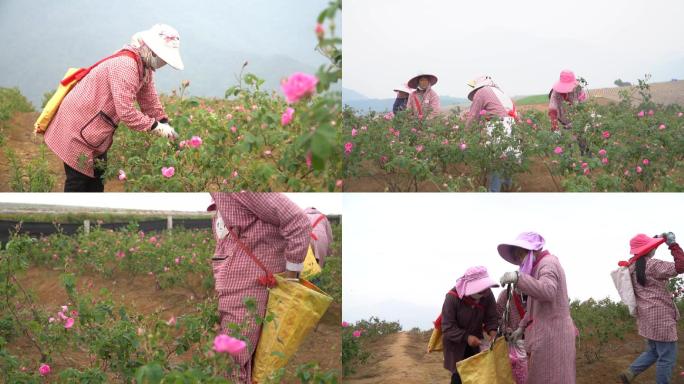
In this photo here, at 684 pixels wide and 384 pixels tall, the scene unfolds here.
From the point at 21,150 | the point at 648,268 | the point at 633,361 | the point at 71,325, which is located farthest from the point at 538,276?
the point at 21,150

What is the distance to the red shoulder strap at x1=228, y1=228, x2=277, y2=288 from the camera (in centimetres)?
277

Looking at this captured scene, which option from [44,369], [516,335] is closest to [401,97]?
[516,335]

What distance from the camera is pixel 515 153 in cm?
343

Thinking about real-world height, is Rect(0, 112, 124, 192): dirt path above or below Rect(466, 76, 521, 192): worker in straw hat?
below

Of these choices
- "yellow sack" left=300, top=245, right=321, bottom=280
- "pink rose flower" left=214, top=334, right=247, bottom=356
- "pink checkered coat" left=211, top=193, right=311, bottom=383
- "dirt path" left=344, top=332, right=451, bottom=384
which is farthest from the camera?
"dirt path" left=344, top=332, right=451, bottom=384

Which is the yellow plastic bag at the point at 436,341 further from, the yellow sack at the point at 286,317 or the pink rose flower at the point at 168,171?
the pink rose flower at the point at 168,171

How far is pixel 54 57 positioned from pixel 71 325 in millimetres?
1468

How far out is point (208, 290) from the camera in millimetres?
3779

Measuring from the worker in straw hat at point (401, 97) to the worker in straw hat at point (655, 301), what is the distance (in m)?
1.30

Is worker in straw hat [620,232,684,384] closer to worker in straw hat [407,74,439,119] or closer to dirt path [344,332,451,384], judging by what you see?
dirt path [344,332,451,384]

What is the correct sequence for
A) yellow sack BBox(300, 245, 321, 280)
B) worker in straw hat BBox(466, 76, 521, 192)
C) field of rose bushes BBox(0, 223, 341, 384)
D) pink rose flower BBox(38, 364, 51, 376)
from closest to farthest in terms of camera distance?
field of rose bushes BBox(0, 223, 341, 384), pink rose flower BBox(38, 364, 51, 376), yellow sack BBox(300, 245, 321, 280), worker in straw hat BBox(466, 76, 521, 192)

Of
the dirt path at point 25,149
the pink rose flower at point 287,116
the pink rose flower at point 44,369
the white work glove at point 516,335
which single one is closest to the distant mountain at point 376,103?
the pink rose flower at point 287,116

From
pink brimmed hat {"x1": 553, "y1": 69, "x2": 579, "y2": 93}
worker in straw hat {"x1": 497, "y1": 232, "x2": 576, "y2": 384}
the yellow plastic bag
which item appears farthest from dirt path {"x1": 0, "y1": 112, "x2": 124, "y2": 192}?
pink brimmed hat {"x1": 553, "y1": 69, "x2": 579, "y2": 93}

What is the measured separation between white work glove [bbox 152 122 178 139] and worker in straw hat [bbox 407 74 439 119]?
4.01ft
